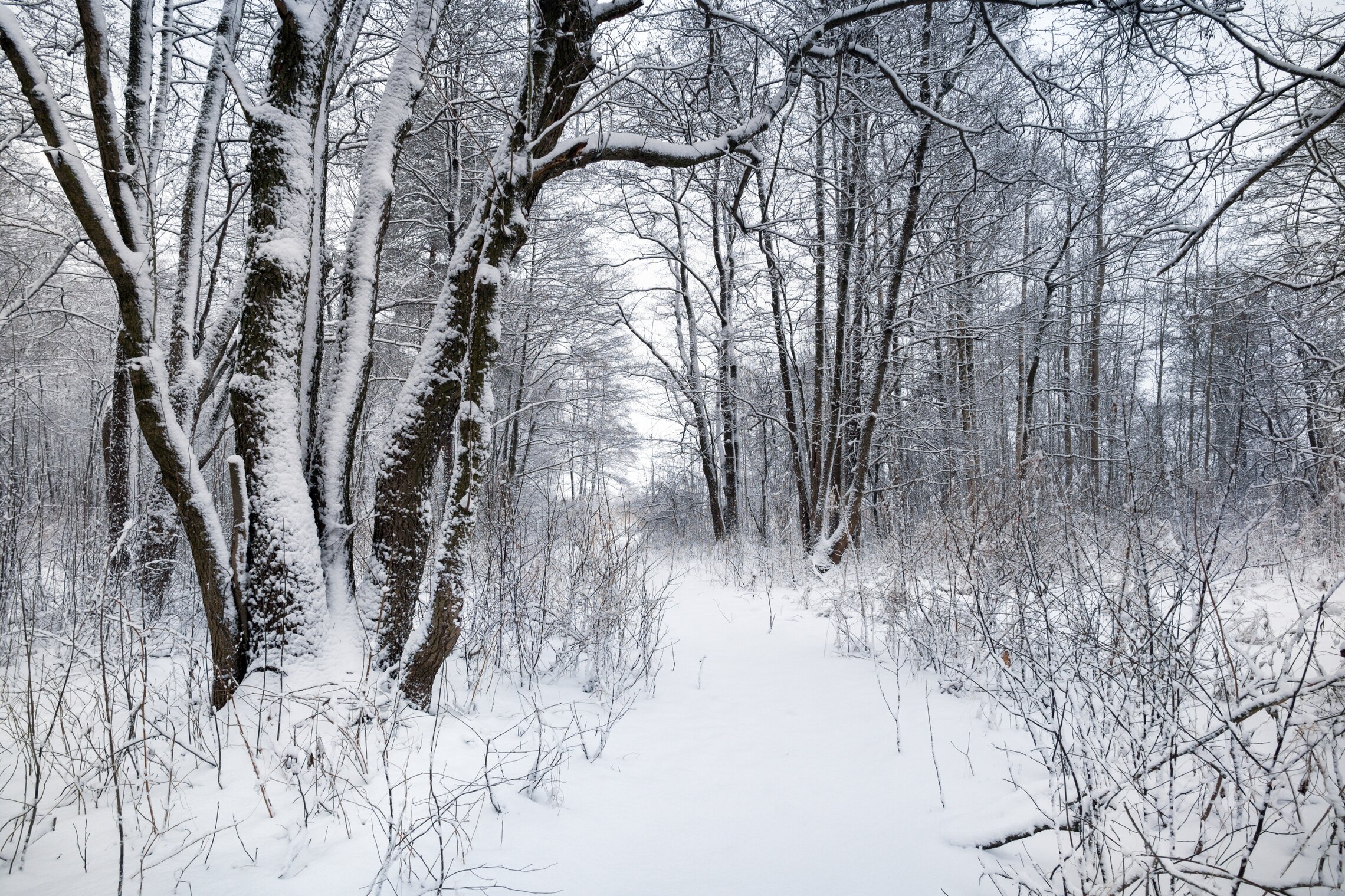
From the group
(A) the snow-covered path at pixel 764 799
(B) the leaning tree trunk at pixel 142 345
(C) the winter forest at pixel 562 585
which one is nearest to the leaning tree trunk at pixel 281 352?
(C) the winter forest at pixel 562 585

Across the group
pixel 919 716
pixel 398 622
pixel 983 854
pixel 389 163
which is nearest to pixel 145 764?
pixel 398 622

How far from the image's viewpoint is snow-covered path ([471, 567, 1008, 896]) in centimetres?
182

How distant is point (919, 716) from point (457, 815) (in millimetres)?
2326

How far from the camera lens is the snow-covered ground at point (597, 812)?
1.69 m

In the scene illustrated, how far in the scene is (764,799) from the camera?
231 cm

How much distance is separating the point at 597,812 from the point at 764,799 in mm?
658

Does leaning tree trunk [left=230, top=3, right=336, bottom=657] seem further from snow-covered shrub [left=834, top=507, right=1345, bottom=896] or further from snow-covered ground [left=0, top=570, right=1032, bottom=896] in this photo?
snow-covered shrub [left=834, top=507, right=1345, bottom=896]

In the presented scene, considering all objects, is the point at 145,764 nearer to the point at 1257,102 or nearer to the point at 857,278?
the point at 1257,102

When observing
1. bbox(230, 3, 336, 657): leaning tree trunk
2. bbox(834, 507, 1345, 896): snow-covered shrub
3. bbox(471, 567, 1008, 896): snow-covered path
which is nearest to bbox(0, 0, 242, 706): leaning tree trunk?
bbox(230, 3, 336, 657): leaning tree trunk

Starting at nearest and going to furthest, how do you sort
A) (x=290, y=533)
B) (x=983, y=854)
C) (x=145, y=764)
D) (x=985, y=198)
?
1. (x=145, y=764)
2. (x=983, y=854)
3. (x=290, y=533)
4. (x=985, y=198)

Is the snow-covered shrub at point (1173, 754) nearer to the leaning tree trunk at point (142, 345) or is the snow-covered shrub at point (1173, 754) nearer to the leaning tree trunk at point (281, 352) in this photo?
the leaning tree trunk at point (281, 352)

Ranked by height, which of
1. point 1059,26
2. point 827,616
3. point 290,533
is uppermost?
point 1059,26

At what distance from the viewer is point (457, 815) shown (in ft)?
6.48

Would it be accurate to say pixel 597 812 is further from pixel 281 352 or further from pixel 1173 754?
pixel 281 352
